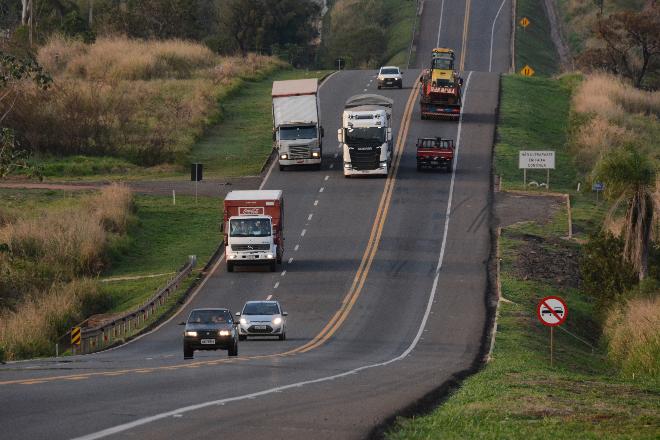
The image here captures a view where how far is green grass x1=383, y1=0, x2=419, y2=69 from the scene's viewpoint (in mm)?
130625

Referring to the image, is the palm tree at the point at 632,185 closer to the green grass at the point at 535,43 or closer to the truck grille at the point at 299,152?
the truck grille at the point at 299,152

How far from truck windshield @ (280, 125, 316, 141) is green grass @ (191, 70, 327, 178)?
4691 mm

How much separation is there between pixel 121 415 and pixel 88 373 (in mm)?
7452

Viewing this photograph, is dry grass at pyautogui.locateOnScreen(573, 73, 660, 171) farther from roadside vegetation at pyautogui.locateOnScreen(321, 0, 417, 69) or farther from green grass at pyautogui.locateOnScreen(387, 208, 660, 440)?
green grass at pyautogui.locateOnScreen(387, 208, 660, 440)

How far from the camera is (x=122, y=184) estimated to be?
68.9 m

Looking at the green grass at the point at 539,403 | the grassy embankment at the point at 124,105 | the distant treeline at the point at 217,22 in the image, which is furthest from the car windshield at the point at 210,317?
the distant treeline at the point at 217,22

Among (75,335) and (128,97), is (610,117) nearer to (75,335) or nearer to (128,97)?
(128,97)

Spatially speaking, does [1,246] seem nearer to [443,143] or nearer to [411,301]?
[411,301]

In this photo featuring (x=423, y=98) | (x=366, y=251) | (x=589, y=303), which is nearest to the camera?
(x=589, y=303)

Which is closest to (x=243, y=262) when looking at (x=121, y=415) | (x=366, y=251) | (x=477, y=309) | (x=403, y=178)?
(x=366, y=251)

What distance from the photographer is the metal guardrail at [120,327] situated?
40.4 meters

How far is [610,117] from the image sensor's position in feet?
293

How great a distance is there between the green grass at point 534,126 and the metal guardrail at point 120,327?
95.4 feet

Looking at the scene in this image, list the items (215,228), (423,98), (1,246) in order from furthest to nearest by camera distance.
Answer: (423,98) < (215,228) < (1,246)
